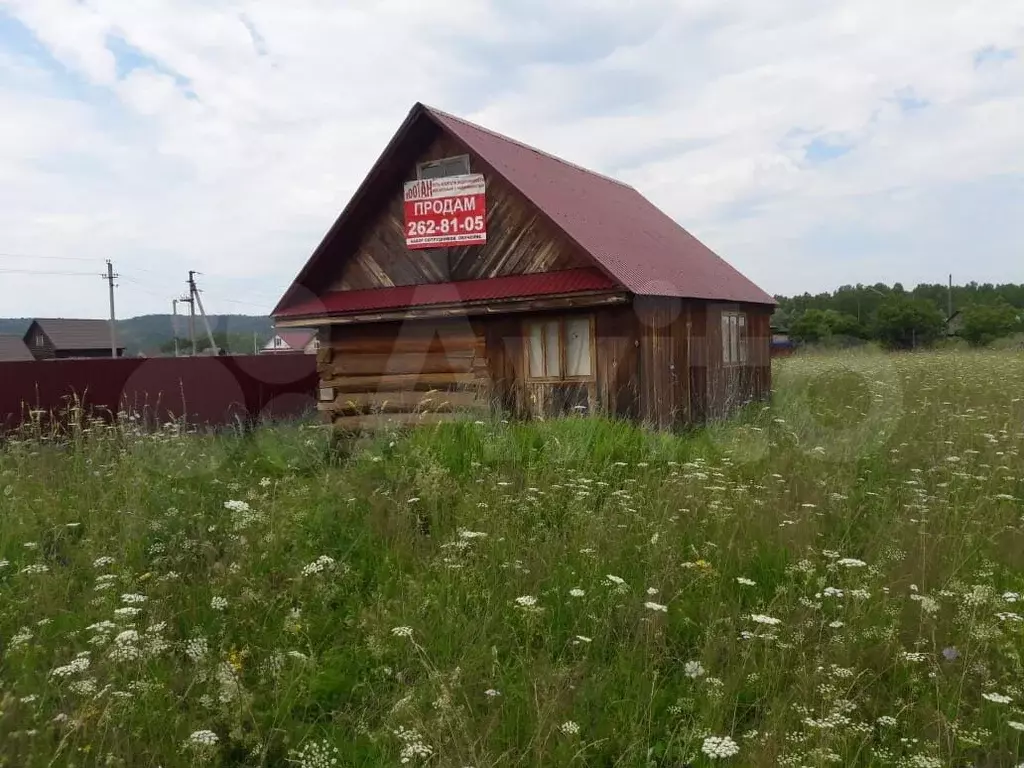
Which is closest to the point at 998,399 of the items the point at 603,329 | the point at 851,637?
the point at 603,329

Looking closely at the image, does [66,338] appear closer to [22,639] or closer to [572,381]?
[572,381]

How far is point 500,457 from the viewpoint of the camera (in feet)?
21.7

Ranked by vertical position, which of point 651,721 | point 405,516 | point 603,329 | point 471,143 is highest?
point 471,143

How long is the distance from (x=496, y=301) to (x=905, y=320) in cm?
4846

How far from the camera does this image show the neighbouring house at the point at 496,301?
9.70 meters

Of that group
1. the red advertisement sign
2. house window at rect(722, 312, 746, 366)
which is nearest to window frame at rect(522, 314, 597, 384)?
the red advertisement sign

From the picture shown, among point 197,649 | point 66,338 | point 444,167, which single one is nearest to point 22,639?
point 197,649

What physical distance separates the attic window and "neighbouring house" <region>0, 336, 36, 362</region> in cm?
5049

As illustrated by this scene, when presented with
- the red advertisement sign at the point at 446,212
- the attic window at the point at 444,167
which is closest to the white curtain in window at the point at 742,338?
the red advertisement sign at the point at 446,212

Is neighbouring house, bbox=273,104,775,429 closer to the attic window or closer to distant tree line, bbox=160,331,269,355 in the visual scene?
the attic window

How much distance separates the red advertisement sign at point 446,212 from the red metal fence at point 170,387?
14.9ft

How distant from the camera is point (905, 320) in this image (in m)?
49.0

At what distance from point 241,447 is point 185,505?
15.3 ft

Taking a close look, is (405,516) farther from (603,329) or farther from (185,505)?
(603,329)
